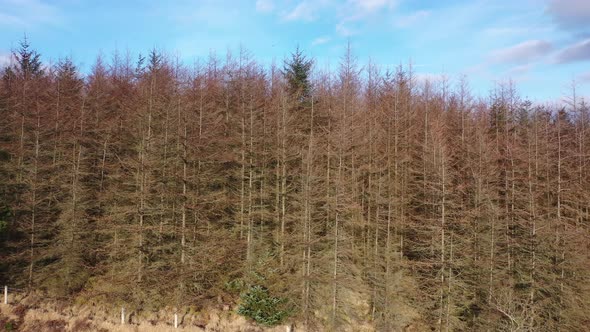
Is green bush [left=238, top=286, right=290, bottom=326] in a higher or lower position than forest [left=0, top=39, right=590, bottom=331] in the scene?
lower

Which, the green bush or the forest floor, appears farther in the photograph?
the green bush

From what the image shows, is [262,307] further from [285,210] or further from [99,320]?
[99,320]

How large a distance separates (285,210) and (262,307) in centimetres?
557

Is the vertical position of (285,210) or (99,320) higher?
(285,210)

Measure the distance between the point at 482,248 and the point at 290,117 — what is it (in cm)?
1253

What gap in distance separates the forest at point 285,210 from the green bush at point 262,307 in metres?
0.10

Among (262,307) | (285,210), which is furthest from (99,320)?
(285,210)

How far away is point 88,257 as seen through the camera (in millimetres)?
20047

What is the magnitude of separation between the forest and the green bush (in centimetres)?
10

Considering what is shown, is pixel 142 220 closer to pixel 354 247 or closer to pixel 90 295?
pixel 90 295

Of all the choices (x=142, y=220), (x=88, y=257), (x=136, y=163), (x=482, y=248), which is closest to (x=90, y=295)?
(x=88, y=257)

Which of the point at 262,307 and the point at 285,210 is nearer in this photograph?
the point at 262,307

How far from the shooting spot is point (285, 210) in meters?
20.9

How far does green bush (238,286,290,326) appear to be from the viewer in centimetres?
1739
